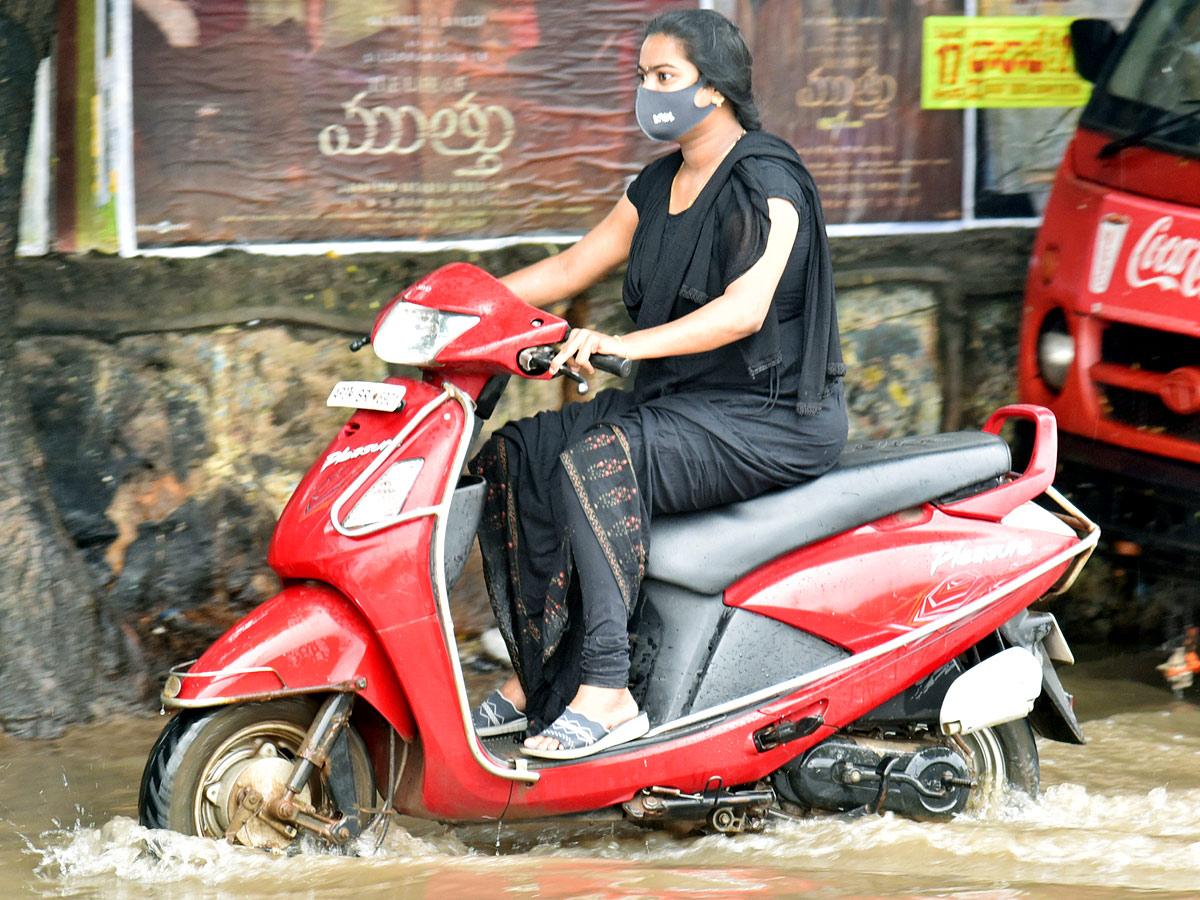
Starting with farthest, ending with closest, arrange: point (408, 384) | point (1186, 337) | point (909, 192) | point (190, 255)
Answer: point (909, 192), point (190, 255), point (1186, 337), point (408, 384)

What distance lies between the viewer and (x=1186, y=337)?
4215 millimetres

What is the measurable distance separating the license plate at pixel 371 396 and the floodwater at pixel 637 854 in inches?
37.5

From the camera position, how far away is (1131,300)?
429cm

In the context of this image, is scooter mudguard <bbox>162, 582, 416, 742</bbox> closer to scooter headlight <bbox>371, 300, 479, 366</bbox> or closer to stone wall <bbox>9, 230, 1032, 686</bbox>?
scooter headlight <bbox>371, 300, 479, 366</bbox>

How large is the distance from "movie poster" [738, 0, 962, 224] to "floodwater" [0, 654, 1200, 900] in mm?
2298

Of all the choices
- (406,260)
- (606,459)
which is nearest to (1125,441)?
(606,459)

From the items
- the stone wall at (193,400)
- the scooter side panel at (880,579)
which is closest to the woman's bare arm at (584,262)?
the scooter side panel at (880,579)

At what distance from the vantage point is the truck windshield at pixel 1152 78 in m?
4.48

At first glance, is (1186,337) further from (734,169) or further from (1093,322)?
(734,169)

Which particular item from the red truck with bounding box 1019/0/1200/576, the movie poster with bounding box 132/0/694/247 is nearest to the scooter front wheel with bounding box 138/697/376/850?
the movie poster with bounding box 132/0/694/247

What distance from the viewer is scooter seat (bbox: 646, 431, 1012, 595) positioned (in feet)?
10.3

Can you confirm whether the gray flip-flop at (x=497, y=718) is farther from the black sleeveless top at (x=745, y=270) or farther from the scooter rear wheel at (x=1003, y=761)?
the scooter rear wheel at (x=1003, y=761)

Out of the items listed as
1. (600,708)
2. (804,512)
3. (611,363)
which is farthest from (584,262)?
(600,708)

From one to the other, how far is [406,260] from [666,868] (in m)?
2.42
